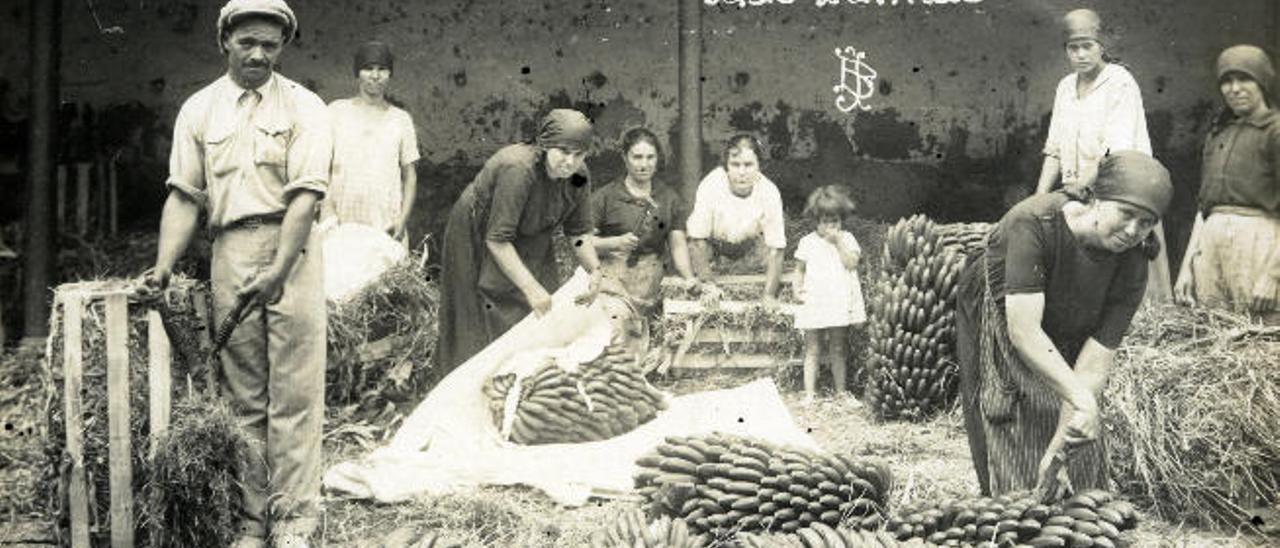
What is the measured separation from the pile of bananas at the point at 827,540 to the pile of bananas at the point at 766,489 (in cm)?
24

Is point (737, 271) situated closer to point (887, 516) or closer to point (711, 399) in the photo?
point (711, 399)

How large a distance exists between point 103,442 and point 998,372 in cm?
316

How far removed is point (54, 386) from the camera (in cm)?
462

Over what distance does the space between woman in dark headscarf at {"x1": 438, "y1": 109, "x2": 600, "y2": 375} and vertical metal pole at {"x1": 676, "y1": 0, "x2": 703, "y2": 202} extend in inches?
66.9

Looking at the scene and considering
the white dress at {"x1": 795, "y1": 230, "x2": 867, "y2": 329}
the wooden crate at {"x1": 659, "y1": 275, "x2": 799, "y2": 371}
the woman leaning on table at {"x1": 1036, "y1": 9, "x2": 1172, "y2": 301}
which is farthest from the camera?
the wooden crate at {"x1": 659, "y1": 275, "x2": 799, "y2": 371}

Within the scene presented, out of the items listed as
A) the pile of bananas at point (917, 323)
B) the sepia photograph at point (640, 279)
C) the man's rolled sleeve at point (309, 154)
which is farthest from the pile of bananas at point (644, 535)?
the pile of bananas at point (917, 323)

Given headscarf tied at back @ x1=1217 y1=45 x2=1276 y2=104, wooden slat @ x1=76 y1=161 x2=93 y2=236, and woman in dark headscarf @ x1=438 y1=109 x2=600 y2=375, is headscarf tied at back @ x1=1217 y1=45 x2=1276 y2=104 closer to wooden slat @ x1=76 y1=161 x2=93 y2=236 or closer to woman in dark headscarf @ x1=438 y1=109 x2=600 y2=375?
woman in dark headscarf @ x1=438 y1=109 x2=600 y2=375

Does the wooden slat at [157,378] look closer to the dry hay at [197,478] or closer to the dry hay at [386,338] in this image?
the dry hay at [197,478]

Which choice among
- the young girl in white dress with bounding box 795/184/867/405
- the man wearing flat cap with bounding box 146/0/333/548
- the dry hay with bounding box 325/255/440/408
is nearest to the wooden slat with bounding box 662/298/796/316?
the young girl in white dress with bounding box 795/184/867/405

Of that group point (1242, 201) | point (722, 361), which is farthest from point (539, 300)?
point (1242, 201)

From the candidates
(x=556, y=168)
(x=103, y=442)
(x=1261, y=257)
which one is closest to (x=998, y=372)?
(x=1261, y=257)

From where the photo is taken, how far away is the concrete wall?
1003 centimetres

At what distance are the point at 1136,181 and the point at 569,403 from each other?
2873 mm

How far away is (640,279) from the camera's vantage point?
25.7 feet
